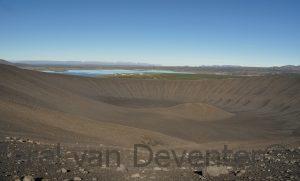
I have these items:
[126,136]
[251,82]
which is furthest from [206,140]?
[251,82]

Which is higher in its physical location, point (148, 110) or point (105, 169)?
point (105, 169)

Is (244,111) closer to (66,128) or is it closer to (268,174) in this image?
(66,128)

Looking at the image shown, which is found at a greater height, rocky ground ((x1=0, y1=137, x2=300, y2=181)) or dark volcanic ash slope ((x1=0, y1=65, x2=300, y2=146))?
rocky ground ((x1=0, y1=137, x2=300, y2=181))

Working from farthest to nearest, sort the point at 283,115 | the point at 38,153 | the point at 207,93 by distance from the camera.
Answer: the point at 207,93
the point at 283,115
the point at 38,153

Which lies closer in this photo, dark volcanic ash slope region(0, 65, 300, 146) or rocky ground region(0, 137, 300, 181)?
rocky ground region(0, 137, 300, 181)
